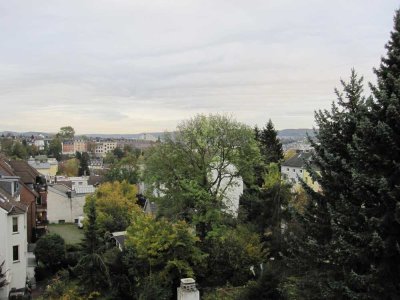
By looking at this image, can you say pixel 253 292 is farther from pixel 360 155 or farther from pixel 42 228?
pixel 42 228

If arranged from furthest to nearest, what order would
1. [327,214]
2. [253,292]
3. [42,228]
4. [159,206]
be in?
1. [42,228]
2. [159,206]
3. [253,292]
4. [327,214]

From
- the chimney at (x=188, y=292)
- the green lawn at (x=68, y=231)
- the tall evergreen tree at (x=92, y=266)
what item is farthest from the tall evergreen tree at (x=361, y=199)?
the green lawn at (x=68, y=231)

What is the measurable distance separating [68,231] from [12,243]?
26100 millimetres

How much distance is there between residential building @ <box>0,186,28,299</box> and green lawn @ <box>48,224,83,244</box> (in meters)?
18.0

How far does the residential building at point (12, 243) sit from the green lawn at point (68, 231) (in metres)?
18.0

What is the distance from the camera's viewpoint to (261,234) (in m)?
30.0

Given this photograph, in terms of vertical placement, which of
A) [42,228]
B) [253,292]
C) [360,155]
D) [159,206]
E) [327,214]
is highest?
[360,155]

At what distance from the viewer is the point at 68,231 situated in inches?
2143

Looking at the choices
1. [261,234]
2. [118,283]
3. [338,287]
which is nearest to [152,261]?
[118,283]

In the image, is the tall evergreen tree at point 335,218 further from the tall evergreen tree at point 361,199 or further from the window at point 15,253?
the window at point 15,253

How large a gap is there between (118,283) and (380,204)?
16.0 meters

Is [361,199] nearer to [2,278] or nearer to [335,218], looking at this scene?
[335,218]

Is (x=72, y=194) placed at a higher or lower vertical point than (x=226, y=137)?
lower

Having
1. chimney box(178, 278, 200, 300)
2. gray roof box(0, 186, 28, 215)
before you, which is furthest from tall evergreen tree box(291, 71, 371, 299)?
gray roof box(0, 186, 28, 215)
